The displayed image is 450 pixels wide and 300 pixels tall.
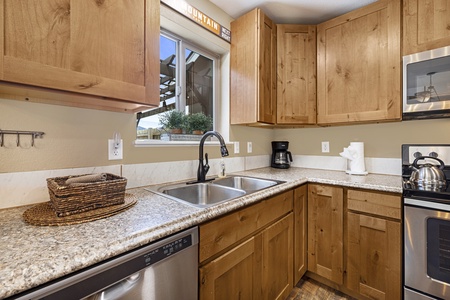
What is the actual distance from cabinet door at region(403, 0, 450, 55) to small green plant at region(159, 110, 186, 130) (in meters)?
1.78

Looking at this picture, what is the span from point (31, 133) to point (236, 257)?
113cm

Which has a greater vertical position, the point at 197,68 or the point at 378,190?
the point at 197,68

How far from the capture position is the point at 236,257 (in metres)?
1.06

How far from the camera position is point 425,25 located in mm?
1507

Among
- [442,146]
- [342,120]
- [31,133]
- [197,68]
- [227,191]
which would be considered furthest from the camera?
[197,68]

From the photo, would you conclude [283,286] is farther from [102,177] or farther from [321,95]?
[321,95]

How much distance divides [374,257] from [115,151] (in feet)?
6.11

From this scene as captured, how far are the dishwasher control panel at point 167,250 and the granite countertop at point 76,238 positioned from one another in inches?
1.8

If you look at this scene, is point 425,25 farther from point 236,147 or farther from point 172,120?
point 172,120

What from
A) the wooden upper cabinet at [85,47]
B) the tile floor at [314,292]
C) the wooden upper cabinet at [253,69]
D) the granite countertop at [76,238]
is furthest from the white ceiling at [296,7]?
the tile floor at [314,292]

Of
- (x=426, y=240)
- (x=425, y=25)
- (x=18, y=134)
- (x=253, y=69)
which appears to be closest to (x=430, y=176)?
(x=426, y=240)

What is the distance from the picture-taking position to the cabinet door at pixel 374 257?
4.57ft

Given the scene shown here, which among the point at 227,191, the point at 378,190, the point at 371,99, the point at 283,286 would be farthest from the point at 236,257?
the point at 371,99

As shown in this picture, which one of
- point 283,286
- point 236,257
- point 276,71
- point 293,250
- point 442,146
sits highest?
point 276,71
